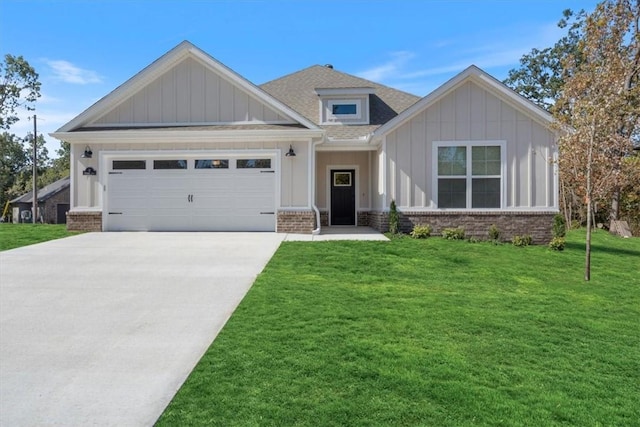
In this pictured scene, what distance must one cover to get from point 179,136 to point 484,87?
937cm

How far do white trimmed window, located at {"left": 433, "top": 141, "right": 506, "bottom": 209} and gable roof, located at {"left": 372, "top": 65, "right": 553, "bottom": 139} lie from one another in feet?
4.04

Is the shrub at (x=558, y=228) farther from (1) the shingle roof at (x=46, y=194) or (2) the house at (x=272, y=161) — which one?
(1) the shingle roof at (x=46, y=194)

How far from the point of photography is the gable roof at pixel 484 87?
40.7ft

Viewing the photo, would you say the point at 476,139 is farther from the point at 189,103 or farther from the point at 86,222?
the point at 86,222

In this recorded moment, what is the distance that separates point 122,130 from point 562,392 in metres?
13.1

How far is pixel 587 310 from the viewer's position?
5793mm

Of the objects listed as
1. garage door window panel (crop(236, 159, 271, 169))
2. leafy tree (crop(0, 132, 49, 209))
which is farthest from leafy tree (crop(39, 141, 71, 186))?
garage door window panel (crop(236, 159, 271, 169))

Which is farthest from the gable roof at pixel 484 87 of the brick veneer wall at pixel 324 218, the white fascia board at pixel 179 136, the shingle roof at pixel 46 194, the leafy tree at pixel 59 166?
the leafy tree at pixel 59 166

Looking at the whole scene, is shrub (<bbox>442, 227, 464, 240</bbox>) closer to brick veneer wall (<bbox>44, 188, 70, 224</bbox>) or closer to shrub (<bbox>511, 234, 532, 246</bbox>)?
shrub (<bbox>511, 234, 532, 246</bbox>)

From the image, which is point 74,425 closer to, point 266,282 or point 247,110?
point 266,282

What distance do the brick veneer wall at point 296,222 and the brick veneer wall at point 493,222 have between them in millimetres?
2824

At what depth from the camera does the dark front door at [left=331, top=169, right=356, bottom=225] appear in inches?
628

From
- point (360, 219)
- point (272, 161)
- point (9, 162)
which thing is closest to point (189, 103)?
point (272, 161)

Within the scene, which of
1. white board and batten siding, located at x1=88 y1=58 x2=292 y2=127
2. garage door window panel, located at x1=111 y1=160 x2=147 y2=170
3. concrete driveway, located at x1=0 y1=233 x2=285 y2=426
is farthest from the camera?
white board and batten siding, located at x1=88 y1=58 x2=292 y2=127
